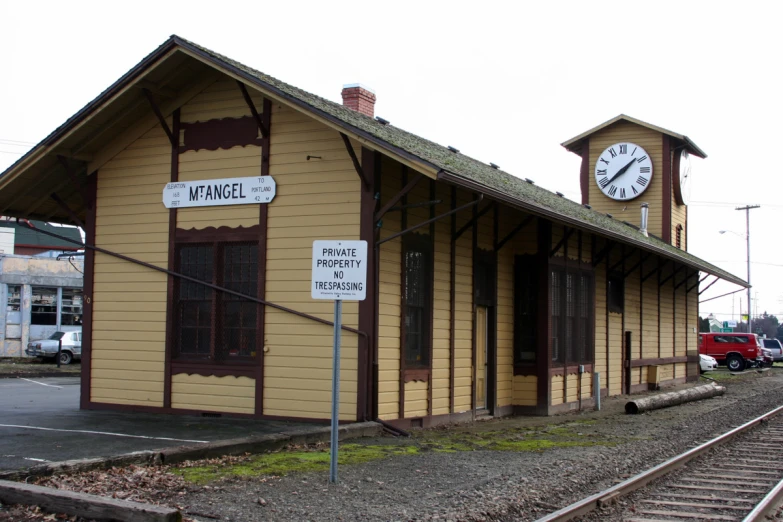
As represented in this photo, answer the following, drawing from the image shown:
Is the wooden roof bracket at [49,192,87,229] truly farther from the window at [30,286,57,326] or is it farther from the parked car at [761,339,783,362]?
the parked car at [761,339,783,362]

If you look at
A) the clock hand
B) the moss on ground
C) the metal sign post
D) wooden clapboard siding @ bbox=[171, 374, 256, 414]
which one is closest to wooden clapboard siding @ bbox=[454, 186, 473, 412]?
the moss on ground

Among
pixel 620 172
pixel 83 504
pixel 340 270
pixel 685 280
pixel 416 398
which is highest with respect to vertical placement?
pixel 620 172

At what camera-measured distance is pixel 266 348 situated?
1303cm

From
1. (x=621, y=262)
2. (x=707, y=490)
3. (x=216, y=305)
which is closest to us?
(x=707, y=490)

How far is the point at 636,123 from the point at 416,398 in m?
19.5

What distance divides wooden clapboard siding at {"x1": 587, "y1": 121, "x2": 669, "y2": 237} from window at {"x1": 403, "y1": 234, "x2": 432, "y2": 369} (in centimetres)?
1827

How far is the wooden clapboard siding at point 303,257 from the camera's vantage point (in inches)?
494

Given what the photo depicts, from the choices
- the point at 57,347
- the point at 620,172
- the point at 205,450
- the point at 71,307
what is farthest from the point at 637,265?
the point at 71,307

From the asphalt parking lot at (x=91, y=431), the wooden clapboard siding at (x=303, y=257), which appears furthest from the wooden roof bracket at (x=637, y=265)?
the asphalt parking lot at (x=91, y=431)

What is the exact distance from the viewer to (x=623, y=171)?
30.5m

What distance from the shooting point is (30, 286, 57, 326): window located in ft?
115

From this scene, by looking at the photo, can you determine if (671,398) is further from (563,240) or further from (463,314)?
(463,314)

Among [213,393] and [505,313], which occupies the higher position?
[505,313]

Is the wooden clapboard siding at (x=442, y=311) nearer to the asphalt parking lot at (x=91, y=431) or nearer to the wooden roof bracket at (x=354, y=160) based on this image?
the wooden roof bracket at (x=354, y=160)
